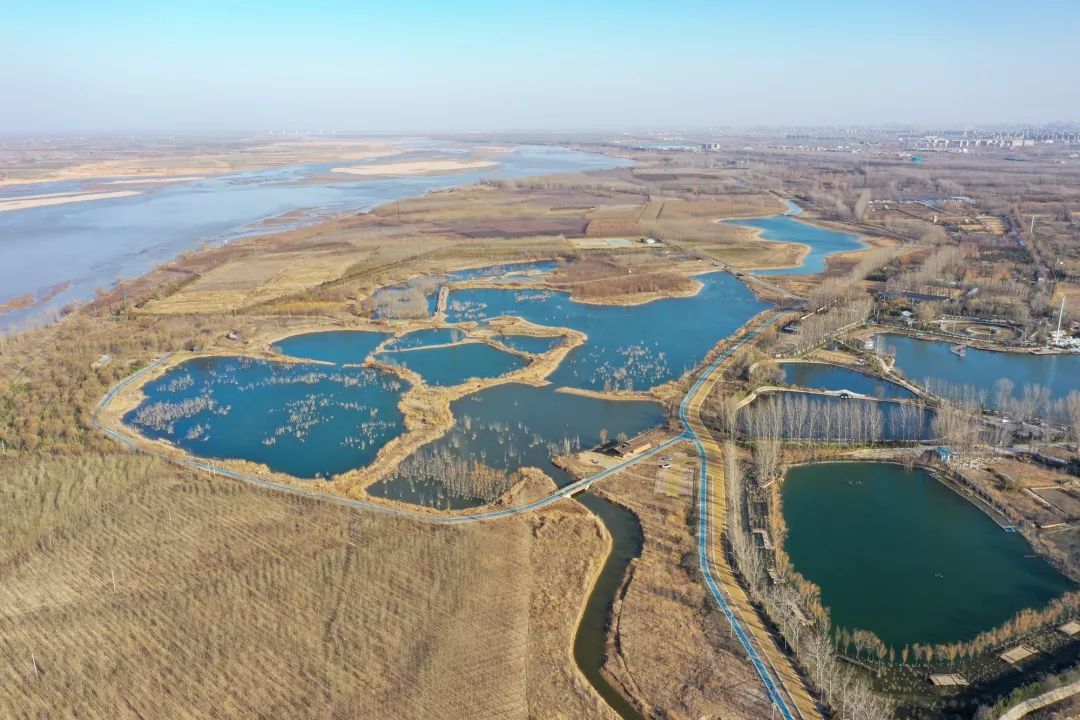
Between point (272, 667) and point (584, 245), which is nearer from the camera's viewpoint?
point (272, 667)

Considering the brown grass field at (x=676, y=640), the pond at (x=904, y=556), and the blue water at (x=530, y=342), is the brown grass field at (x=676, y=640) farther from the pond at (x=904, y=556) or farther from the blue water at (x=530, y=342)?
the blue water at (x=530, y=342)

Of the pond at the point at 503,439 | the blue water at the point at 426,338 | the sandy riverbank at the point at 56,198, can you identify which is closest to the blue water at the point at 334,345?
the blue water at the point at 426,338

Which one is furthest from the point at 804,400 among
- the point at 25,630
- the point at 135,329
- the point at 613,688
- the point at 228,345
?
the point at 135,329

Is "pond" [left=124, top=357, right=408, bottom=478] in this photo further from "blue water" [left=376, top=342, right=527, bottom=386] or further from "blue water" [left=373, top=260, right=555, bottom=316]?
"blue water" [left=373, top=260, right=555, bottom=316]

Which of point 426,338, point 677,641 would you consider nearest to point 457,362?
point 426,338

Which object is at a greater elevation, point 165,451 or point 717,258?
point 717,258

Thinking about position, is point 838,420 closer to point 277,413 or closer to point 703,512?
point 703,512

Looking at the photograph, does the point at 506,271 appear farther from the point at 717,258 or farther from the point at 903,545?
the point at 903,545
